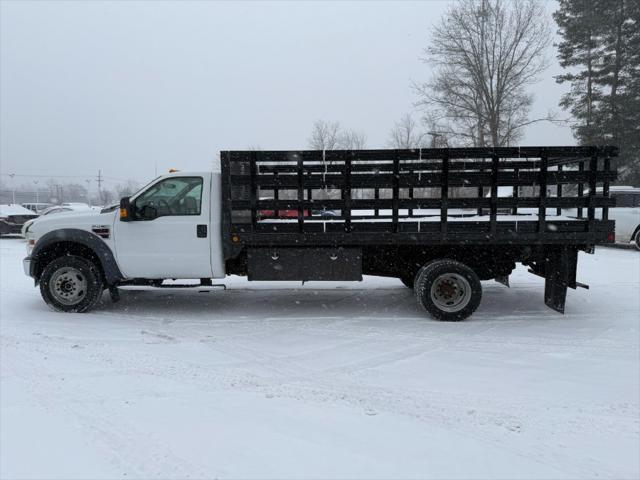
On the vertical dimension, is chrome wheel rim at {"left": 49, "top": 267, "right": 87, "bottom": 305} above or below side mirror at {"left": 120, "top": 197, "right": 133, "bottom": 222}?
below

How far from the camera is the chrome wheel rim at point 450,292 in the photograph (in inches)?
255

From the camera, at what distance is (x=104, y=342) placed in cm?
563

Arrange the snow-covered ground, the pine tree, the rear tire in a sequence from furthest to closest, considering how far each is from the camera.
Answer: the pine tree, the rear tire, the snow-covered ground

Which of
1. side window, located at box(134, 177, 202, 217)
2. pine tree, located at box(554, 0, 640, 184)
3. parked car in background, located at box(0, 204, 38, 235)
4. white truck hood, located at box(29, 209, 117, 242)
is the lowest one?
parked car in background, located at box(0, 204, 38, 235)

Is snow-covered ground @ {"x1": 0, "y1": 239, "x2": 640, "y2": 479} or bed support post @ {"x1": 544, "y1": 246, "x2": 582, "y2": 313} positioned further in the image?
bed support post @ {"x1": 544, "y1": 246, "x2": 582, "y2": 313}

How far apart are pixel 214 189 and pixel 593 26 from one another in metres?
34.5

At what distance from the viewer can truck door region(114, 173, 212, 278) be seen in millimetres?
6633

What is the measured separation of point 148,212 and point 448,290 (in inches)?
162

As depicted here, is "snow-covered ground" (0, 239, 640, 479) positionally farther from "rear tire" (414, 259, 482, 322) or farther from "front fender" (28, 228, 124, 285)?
"front fender" (28, 228, 124, 285)

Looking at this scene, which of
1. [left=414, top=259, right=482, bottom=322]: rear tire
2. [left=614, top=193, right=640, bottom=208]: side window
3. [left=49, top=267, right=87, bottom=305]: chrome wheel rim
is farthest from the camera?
[left=614, top=193, right=640, bottom=208]: side window

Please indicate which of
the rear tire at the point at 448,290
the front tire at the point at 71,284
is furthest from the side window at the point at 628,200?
the front tire at the point at 71,284

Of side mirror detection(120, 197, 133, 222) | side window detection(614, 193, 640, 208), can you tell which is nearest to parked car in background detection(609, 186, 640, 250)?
side window detection(614, 193, 640, 208)

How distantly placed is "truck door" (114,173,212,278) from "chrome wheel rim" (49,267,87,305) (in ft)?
2.15

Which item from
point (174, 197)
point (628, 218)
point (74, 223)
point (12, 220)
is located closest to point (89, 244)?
point (74, 223)
